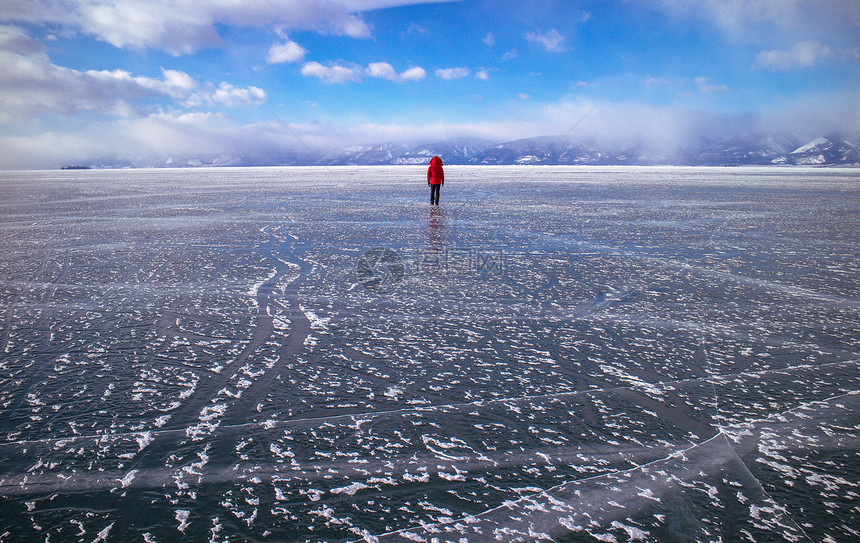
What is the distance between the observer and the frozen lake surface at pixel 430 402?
2045 mm

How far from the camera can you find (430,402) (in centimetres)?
297

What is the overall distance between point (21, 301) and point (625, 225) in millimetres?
10739

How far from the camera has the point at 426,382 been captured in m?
3.25
